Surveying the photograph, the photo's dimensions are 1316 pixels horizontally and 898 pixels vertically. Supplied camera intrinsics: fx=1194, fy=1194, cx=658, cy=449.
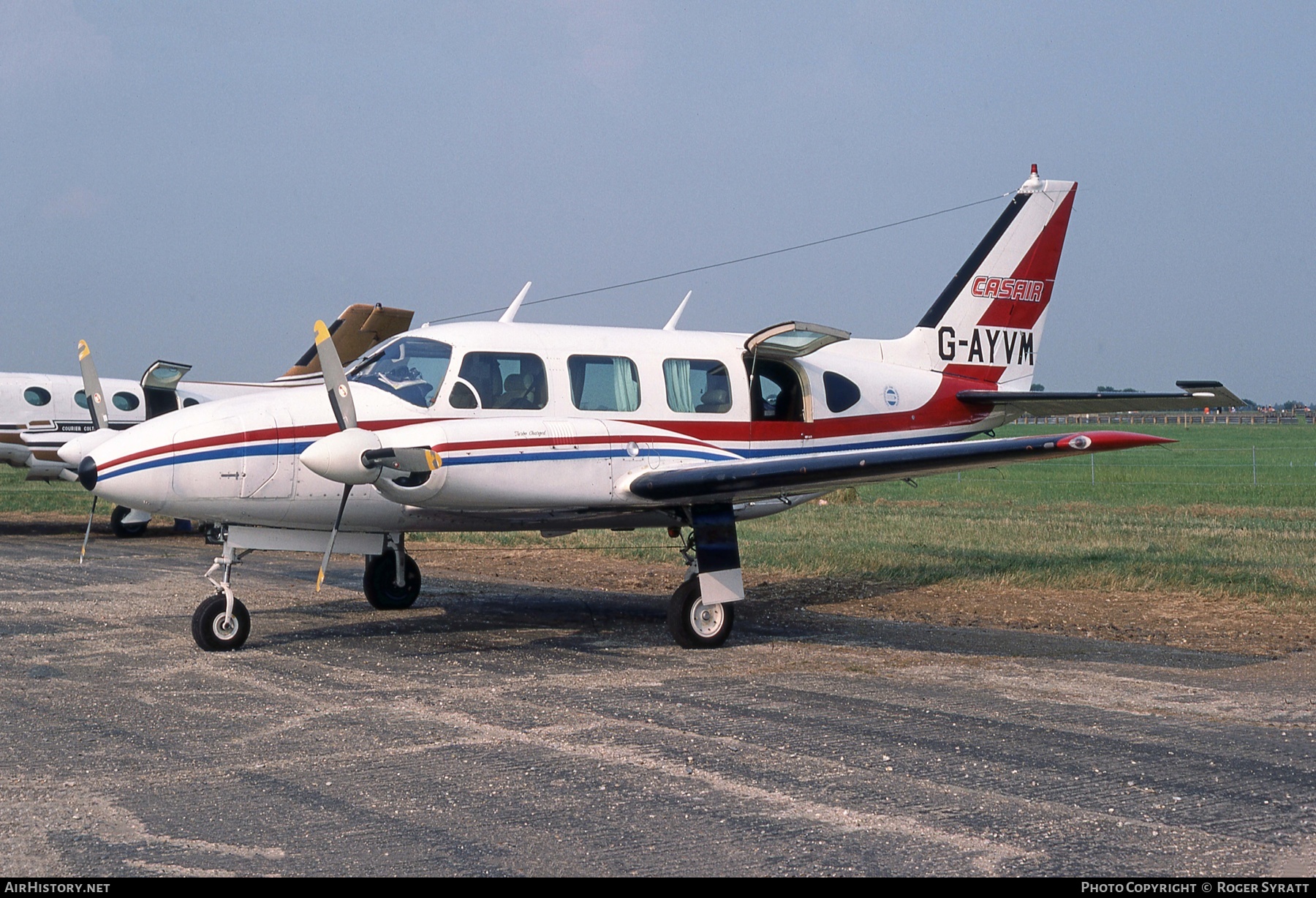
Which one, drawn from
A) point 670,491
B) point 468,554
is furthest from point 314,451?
point 468,554

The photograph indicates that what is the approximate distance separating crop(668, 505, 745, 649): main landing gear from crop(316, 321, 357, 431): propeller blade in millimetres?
3200

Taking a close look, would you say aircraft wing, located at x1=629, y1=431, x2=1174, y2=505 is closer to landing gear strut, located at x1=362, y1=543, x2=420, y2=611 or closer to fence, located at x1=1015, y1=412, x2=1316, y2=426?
landing gear strut, located at x1=362, y1=543, x2=420, y2=611

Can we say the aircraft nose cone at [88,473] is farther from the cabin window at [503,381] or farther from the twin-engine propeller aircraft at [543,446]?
the cabin window at [503,381]

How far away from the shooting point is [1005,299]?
48.8 feet

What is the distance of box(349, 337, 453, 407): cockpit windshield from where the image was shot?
10.5m

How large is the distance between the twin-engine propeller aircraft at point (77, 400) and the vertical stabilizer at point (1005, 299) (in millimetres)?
10492

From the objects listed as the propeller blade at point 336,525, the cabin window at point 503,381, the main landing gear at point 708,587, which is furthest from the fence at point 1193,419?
the propeller blade at point 336,525

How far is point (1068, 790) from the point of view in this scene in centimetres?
591

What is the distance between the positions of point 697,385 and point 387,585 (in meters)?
4.05

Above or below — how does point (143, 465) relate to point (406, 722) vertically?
above

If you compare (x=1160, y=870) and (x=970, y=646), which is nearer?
(x=1160, y=870)

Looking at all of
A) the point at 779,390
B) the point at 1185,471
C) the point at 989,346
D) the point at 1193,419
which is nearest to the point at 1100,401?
the point at 989,346

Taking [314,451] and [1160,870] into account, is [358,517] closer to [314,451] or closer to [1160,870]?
[314,451]

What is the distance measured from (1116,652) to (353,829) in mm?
7393
